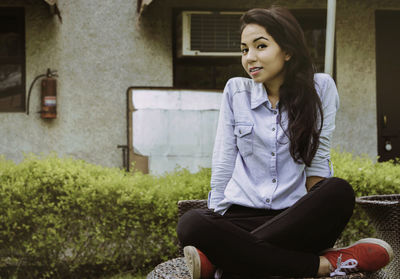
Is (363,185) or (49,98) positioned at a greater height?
(49,98)

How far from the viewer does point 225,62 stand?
7.07 m

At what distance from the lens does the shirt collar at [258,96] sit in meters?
2.44

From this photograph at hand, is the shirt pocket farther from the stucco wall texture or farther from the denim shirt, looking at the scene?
the stucco wall texture

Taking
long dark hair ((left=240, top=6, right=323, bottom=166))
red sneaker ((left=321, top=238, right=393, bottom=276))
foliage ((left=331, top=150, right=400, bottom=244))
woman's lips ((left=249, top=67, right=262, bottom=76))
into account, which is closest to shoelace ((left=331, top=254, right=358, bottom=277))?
red sneaker ((left=321, top=238, right=393, bottom=276))

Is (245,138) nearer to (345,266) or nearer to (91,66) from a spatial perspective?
(345,266)

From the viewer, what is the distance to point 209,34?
22.5ft

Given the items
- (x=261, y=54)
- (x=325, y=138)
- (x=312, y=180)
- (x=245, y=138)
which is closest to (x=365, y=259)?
(x=312, y=180)

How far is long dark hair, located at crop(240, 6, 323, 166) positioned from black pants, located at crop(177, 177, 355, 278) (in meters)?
0.21

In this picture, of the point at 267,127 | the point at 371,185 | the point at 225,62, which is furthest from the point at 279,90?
the point at 225,62

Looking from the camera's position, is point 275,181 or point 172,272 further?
point 172,272

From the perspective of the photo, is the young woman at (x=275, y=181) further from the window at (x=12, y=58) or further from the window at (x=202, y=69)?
the window at (x=12, y=58)

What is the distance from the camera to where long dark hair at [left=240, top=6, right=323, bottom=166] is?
2316 millimetres

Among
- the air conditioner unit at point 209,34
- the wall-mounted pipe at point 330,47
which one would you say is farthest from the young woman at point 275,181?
the air conditioner unit at point 209,34

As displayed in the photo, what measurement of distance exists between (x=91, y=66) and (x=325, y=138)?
4976 mm
